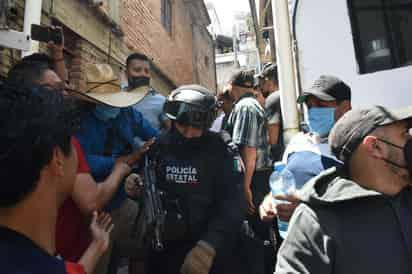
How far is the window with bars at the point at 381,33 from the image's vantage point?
2693mm

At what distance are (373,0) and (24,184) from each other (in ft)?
9.27

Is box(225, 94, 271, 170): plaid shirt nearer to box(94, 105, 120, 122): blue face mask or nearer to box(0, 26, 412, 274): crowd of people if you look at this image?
box(0, 26, 412, 274): crowd of people

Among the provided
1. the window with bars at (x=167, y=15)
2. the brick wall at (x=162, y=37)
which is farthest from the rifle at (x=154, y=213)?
the window with bars at (x=167, y=15)

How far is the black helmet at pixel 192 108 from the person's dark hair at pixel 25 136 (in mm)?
1116

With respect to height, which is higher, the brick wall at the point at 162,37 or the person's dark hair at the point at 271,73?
the brick wall at the point at 162,37

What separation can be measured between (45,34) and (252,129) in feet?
5.67

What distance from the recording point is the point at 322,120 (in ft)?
7.14

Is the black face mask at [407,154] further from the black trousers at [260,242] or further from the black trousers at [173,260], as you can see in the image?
the black trousers at [260,242]

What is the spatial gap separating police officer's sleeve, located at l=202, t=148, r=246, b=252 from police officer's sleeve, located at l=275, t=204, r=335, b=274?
0.68m

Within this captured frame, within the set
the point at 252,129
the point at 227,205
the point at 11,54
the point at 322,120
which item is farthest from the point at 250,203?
the point at 11,54

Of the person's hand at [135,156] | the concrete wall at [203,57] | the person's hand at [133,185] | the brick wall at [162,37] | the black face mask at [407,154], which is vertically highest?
the concrete wall at [203,57]

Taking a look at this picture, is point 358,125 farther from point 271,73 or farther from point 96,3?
point 96,3

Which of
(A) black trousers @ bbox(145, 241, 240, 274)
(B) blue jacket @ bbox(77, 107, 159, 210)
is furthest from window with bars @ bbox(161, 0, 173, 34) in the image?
(A) black trousers @ bbox(145, 241, 240, 274)

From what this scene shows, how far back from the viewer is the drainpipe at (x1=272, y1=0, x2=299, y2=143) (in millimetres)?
2527
